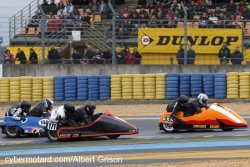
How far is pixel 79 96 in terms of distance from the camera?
24719 millimetres

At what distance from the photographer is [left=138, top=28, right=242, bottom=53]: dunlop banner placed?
2688 cm

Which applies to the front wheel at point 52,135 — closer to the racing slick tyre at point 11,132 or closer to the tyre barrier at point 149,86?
the racing slick tyre at point 11,132

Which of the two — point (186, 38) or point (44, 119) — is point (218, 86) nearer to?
point (186, 38)

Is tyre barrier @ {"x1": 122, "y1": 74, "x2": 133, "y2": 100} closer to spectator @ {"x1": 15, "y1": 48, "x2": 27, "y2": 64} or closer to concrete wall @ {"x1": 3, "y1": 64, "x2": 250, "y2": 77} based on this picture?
concrete wall @ {"x1": 3, "y1": 64, "x2": 250, "y2": 77}

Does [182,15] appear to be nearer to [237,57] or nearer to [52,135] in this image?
[237,57]

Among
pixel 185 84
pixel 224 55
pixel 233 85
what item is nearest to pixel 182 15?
pixel 224 55

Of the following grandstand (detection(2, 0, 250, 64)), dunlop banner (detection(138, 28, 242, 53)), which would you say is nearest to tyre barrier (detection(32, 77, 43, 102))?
grandstand (detection(2, 0, 250, 64))

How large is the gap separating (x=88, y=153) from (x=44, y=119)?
3.33 metres

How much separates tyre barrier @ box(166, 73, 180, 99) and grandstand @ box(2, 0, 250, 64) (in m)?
2.14

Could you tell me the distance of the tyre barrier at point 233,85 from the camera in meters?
24.0

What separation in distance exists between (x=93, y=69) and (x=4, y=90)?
342 centimetres

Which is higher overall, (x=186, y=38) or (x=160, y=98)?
(x=186, y=38)

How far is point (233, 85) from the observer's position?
2406 cm

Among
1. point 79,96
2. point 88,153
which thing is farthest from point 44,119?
point 79,96
